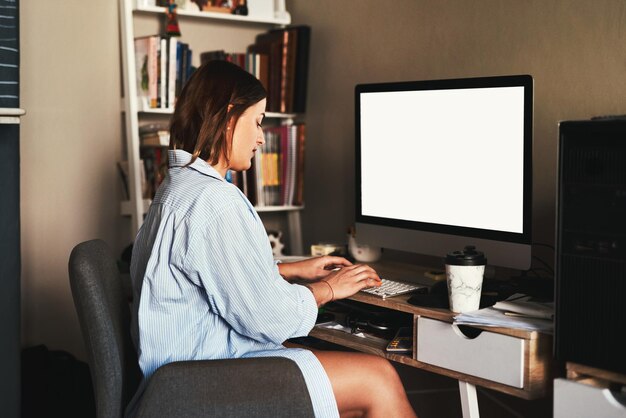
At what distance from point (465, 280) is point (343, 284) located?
0.30 meters

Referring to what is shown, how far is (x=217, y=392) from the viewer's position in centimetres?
162

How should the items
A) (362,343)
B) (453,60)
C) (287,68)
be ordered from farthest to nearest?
1. (287,68)
2. (453,60)
3. (362,343)

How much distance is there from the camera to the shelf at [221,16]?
3020mm

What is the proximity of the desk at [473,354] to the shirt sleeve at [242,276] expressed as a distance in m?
0.32

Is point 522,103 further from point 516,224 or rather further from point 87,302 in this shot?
point 87,302

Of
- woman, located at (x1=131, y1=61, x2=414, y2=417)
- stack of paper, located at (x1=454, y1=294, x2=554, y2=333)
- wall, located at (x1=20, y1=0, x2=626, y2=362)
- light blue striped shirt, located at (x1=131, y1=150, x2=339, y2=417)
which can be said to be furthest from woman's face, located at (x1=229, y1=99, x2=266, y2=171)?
wall, located at (x1=20, y1=0, x2=626, y2=362)

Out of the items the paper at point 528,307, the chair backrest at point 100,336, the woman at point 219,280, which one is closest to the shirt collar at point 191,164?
the woman at point 219,280

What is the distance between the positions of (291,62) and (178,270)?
5.52ft

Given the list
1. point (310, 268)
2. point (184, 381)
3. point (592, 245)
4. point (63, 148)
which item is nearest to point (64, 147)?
point (63, 148)

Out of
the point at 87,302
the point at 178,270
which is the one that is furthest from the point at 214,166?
the point at 87,302

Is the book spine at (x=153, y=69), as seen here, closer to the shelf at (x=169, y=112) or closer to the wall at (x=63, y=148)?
the shelf at (x=169, y=112)

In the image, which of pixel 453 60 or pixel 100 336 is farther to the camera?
pixel 453 60

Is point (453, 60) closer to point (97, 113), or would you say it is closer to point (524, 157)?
point (524, 157)

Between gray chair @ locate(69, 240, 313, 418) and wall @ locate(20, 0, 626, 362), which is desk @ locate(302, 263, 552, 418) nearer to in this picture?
gray chair @ locate(69, 240, 313, 418)
